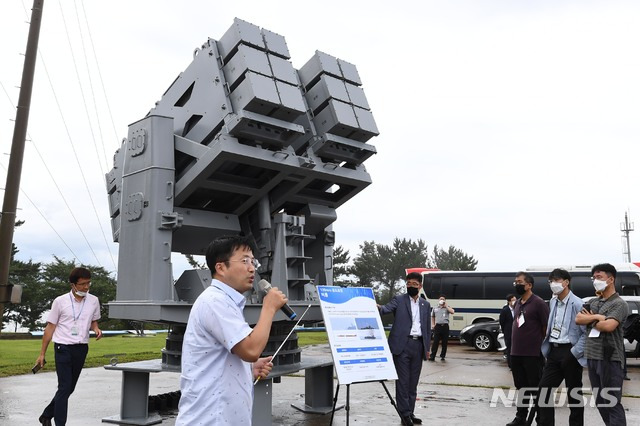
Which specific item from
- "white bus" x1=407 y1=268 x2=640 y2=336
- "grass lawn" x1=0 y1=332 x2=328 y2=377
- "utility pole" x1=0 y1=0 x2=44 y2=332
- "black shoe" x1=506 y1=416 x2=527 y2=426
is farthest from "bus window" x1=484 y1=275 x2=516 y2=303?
"utility pole" x1=0 y1=0 x2=44 y2=332

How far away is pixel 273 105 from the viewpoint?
766cm

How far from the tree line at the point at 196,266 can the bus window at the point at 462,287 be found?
1293 cm

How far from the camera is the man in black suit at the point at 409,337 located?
771 cm

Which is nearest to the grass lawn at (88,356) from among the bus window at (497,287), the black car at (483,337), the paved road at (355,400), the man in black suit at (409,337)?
the paved road at (355,400)

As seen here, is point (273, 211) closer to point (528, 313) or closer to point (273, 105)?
point (273, 105)

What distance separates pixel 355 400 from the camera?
9.50m

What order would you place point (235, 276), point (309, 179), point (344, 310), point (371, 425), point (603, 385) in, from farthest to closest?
point (309, 179), point (371, 425), point (344, 310), point (603, 385), point (235, 276)

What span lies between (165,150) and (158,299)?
183cm

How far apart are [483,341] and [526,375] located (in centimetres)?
1429

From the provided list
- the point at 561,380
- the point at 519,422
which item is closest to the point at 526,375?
the point at 519,422

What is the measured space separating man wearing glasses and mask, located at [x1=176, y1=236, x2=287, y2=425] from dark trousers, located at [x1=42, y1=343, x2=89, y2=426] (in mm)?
3912

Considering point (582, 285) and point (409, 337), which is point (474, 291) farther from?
point (409, 337)

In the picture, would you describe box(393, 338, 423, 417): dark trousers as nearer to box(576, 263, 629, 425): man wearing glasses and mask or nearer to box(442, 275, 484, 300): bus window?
box(576, 263, 629, 425): man wearing glasses and mask

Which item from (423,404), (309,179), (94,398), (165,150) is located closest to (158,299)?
(165,150)
